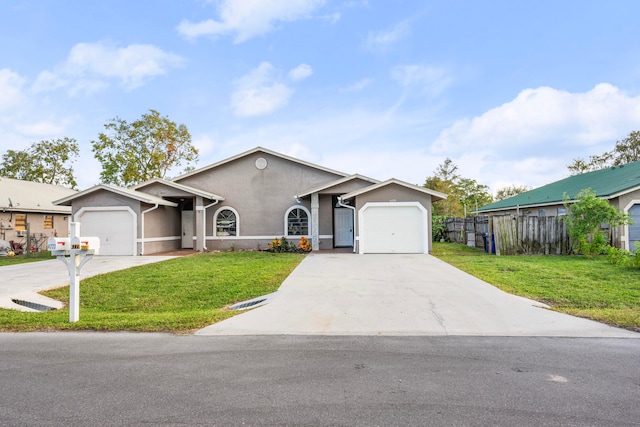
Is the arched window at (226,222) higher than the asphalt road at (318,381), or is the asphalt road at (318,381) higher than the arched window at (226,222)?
the arched window at (226,222)

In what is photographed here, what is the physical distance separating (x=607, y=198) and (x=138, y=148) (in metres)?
34.3

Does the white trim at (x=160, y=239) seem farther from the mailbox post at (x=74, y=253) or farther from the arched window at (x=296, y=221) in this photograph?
the mailbox post at (x=74, y=253)

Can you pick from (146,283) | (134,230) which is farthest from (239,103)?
(146,283)

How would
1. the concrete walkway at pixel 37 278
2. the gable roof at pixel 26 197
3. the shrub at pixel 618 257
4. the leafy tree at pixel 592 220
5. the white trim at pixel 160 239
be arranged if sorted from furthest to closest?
1. the gable roof at pixel 26 197
2. the white trim at pixel 160 239
3. the leafy tree at pixel 592 220
4. the shrub at pixel 618 257
5. the concrete walkway at pixel 37 278

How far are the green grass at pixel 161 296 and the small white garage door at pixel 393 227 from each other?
14.9 feet

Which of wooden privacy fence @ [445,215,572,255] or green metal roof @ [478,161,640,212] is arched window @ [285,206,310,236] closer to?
wooden privacy fence @ [445,215,572,255]

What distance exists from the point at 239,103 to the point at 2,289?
1445 centimetres

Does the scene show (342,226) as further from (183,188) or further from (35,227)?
(35,227)

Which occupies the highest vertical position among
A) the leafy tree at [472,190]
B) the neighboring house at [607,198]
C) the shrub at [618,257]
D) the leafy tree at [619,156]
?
the leafy tree at [619,156]

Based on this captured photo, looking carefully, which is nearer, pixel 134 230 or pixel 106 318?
pixel 106 318

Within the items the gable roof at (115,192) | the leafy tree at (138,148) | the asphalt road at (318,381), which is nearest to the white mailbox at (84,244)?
the asphalt road at (318,381)

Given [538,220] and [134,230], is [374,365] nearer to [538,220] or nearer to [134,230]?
[538,220]

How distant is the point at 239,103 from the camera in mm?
20734

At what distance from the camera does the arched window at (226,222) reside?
1948 centimetres
